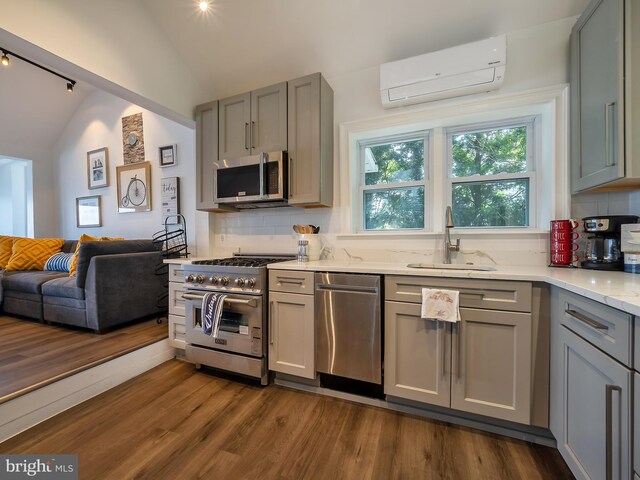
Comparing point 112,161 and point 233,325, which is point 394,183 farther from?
point 112,161

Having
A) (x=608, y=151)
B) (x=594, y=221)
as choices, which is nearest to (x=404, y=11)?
(x=608, y=151)

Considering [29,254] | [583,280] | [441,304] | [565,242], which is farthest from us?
[29,254]

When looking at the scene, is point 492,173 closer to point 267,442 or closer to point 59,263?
point 267,442

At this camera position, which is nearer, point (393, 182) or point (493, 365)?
point (493, 365)

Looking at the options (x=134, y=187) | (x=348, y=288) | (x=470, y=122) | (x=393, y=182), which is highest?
(x=470, y=122)

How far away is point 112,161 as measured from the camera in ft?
12.1

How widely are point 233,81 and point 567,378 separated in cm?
331

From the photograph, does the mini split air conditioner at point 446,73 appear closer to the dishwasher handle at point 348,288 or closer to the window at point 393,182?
the window at point 393,182

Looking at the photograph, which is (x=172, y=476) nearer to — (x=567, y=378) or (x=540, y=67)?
(x=567, y=378)

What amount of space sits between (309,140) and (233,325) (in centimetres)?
159

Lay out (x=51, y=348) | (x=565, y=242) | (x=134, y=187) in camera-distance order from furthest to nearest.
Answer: (x=134, y=187) → (x=51, y=348) → (x=565, y=242)

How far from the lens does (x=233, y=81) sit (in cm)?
262

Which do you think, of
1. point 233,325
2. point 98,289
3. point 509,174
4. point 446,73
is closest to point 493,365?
point 509,174

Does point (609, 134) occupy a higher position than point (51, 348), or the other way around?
point (609, 134)
